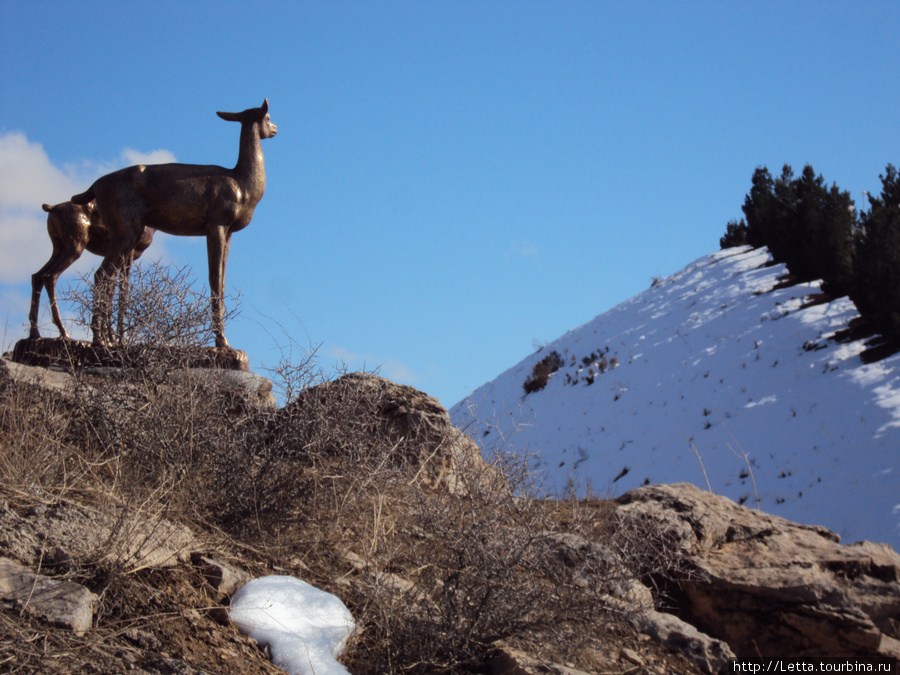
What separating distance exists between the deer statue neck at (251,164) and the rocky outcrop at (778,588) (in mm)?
3816

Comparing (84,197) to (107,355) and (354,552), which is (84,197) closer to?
(107,355)

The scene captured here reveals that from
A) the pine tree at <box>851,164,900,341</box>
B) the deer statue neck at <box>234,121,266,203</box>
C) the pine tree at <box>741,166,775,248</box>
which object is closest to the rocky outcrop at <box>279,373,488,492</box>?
the deer statue neck at <box>234,121,266,203</box>

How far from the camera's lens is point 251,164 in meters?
6.07

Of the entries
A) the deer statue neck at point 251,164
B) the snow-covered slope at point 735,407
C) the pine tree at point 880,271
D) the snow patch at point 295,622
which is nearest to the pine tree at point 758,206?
the snow-covered slope at point 735,407

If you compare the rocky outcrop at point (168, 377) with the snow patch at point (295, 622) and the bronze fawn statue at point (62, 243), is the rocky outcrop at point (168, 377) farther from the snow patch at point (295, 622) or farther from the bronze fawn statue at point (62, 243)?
the snow patch at point (295, 622)

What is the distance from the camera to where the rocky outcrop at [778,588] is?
4.02m

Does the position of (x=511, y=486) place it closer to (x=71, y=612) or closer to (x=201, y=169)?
(x=71, y=612)

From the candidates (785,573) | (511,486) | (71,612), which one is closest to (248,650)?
(71,612)

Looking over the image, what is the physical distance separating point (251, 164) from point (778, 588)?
4822 mm

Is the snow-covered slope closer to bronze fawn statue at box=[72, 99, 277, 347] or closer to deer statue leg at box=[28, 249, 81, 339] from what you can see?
bronze fawn statue at box=[72, 99, 277, 347]

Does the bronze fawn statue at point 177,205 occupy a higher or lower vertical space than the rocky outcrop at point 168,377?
higher

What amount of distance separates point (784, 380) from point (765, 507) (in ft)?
9.73

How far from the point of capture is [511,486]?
3545 mm

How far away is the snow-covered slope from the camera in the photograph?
8297 mm
